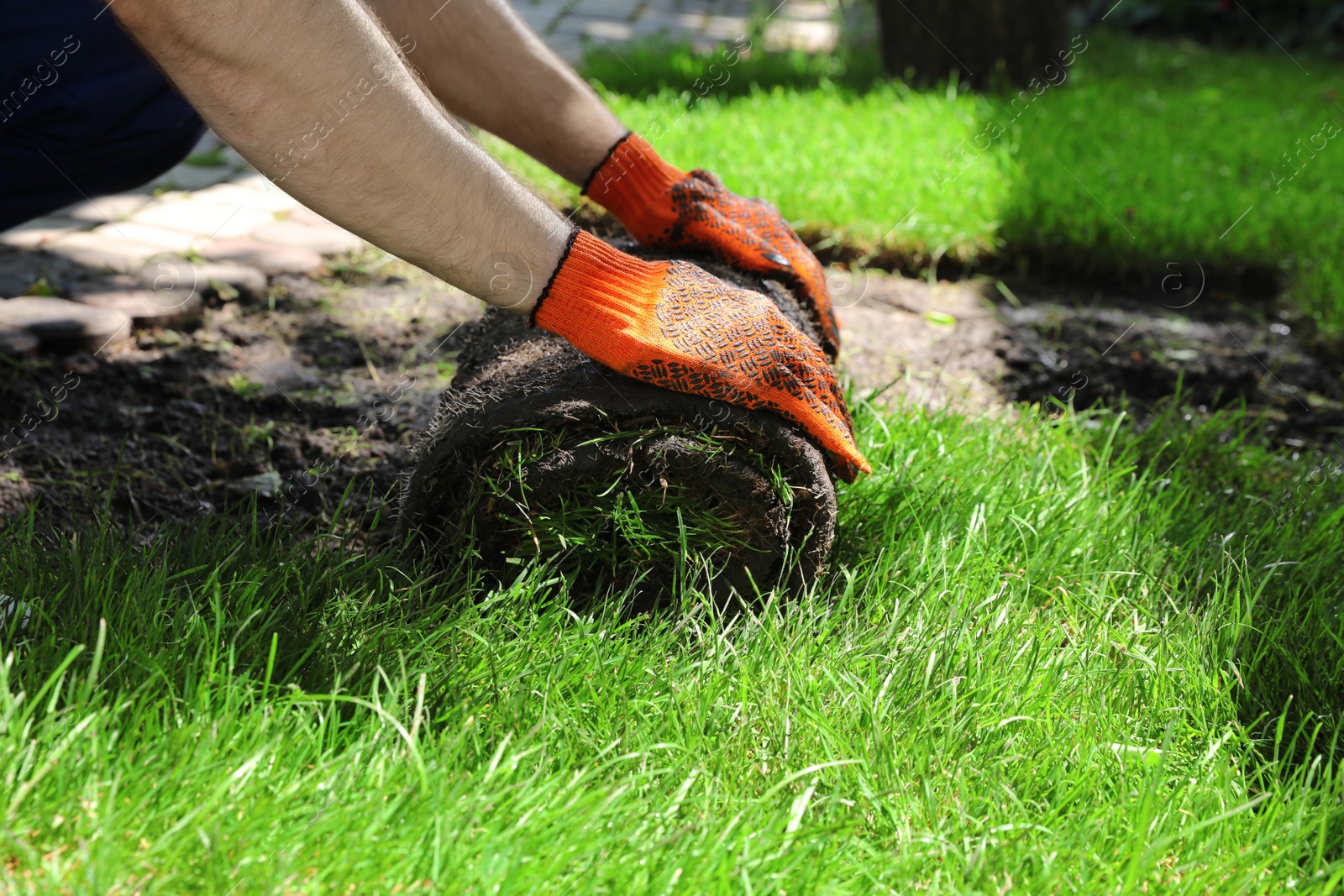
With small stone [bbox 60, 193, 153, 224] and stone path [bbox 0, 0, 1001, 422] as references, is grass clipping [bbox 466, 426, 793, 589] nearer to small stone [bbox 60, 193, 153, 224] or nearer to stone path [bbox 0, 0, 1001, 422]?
stone path [bbox 0, 0, 1001, 422]

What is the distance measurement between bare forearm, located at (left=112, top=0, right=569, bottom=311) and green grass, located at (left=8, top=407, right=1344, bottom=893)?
531mm

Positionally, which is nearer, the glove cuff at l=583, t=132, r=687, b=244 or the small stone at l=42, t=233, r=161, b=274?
the glove cuff at l=583, t=132, r=687, b=244

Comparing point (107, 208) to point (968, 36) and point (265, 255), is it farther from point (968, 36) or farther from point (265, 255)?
point (968, 36)

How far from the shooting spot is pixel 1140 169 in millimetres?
4086

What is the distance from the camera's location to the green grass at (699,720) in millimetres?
1183

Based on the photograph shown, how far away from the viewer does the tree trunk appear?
561 cm

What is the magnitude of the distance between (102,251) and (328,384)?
1.00 metres

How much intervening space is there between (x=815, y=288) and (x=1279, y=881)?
136 centimetres

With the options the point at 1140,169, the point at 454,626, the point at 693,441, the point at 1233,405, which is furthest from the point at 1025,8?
the point at 454,626

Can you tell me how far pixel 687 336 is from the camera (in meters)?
1.67

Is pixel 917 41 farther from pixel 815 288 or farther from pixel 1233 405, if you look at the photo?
pixel 815 288

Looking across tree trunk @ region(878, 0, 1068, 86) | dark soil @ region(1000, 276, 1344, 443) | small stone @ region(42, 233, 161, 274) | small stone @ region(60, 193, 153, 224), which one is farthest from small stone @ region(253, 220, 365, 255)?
tree trunk @ region(878, 0, 1068, 86)

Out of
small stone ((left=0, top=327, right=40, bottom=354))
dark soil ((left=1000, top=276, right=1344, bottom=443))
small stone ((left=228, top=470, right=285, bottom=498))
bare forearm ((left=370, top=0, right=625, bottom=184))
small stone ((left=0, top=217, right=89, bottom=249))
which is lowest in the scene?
dark soil ((left=1000, top=276, right=1344, bottom=443))

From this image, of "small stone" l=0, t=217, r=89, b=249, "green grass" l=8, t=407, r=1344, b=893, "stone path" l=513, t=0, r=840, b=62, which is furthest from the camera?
"stone path" l=513, t=0, r=840, b=62
